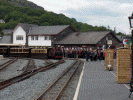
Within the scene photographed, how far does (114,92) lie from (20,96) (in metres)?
4.06

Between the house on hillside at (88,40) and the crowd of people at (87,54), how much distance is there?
11.1 m

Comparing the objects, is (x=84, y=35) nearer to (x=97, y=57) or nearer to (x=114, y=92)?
(x=97, y=57)

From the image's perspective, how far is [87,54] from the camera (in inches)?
1476

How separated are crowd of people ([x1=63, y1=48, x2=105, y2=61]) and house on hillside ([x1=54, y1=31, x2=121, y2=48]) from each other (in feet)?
36.3

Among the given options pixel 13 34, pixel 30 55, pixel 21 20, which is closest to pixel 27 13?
pixel 21 20

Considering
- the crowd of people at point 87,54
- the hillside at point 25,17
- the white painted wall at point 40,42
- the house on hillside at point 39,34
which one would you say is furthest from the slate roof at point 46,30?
the hillside at point 25,17

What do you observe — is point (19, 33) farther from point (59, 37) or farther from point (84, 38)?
point (84, 38)

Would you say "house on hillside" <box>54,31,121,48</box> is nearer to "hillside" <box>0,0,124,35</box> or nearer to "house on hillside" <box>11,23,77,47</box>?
"house on hillside" <box>11,23,77,47</box>

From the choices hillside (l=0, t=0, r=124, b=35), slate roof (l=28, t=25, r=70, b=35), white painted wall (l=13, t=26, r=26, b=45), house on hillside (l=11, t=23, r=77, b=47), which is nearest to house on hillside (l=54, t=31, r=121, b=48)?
house on hillside (l=11, t=23, r=77, b=47)

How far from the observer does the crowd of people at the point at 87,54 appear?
37188 mm

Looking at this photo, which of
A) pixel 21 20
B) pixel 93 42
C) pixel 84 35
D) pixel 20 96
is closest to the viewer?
pixel 20 96

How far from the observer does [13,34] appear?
7431cm

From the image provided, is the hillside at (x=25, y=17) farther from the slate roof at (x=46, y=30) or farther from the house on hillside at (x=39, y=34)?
the slate roof at (x=46, y=30)

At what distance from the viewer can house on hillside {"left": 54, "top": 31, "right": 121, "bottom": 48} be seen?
5878 cm
